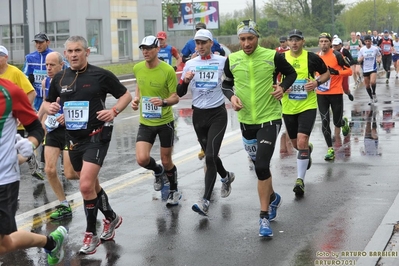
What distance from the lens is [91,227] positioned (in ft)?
23.1

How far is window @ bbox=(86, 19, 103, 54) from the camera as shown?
51500mm

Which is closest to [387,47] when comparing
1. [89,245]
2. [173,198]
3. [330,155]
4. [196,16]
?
[330,155]

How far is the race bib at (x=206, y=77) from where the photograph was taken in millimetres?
8797

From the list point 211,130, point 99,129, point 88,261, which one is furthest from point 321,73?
point 88,261

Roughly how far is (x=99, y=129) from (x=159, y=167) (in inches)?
79.3

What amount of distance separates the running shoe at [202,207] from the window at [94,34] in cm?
4403

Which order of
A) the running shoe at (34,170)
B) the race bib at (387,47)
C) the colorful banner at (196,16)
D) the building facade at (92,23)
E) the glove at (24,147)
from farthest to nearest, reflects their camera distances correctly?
the colorful banner at (196,16), the building facade at (92,23), the race bib at (387,47), the running shoe at (34,170), the glove at (24,147)

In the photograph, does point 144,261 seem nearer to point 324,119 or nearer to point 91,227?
point 91,227

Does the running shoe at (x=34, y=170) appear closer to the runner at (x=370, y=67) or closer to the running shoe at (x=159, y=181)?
the running shoe at (x=159, y=181)

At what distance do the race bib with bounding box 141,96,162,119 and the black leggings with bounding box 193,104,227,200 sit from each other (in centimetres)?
43

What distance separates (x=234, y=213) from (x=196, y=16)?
231 ft

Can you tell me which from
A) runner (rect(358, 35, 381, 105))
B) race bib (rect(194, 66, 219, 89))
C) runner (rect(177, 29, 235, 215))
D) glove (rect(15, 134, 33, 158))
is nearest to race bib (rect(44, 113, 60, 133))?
runner (rect(177, 29, 235, 215))

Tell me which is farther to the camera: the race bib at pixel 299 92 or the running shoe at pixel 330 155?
the running shoe at pixel 330 155

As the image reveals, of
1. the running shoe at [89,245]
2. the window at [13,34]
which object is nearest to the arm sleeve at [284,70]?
the running shoe at [89,245]
